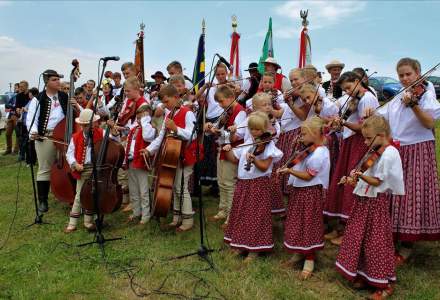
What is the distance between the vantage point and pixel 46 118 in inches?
239

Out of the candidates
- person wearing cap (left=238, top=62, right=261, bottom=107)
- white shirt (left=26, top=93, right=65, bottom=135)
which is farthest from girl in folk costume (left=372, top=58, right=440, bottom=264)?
white shirt (left=26, top=93, right=65, bottom=135)

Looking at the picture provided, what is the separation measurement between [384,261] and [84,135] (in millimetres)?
3716

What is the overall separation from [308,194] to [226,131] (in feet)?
5.03

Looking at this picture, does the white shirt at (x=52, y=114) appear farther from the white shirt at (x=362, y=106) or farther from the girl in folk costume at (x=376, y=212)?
the girl in folk costume at (x=376, y=212)

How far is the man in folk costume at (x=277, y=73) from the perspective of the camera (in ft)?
19.3

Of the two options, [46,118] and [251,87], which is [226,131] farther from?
[46,118]

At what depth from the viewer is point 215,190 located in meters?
6.82

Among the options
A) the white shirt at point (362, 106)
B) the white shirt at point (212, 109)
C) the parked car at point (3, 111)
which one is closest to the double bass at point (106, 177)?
the white shirt at point (212, 109)

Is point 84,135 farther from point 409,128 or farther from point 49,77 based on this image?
point 409,128

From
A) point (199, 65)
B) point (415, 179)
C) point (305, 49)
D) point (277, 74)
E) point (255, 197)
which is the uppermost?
point (305, 49)

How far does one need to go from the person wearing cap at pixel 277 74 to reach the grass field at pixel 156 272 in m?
2.10

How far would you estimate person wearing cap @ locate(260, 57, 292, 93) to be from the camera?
5879mm

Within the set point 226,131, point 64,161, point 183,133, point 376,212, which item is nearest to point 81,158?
point 64,161

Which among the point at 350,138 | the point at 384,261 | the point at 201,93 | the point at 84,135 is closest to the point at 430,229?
the point at 384,261
